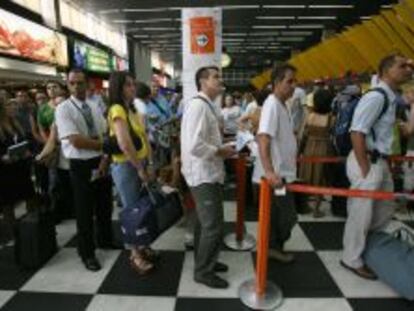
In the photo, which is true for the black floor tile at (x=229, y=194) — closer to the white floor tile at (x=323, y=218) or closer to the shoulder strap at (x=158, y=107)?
the white floor tile at (x=323, y=218)

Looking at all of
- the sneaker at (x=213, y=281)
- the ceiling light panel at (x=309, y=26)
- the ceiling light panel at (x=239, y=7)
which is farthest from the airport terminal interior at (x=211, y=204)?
the ceiling light panel at (x=309, y=26)

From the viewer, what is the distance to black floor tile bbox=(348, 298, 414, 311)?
2482 millimetres

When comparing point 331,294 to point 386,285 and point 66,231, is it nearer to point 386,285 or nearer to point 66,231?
point 386,285

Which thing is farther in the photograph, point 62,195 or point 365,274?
point 62,195

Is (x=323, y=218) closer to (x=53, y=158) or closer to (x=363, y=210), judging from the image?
(x=363, y=210)

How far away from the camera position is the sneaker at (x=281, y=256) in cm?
310

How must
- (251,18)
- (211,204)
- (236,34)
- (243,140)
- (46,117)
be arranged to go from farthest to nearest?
(236,34), (251,18), (46,117), (243,140), (211,204)

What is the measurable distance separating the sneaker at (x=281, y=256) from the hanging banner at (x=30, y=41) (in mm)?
7490

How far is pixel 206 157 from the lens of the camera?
8.27ft

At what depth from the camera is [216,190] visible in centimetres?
263

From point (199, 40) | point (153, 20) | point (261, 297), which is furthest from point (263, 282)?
point (153, 20)

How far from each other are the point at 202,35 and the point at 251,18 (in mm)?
11386

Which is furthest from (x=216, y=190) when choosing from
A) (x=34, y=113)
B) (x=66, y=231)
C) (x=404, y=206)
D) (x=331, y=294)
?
(x=34, y=113)

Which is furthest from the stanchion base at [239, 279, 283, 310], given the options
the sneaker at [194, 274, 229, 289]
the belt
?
the belt
